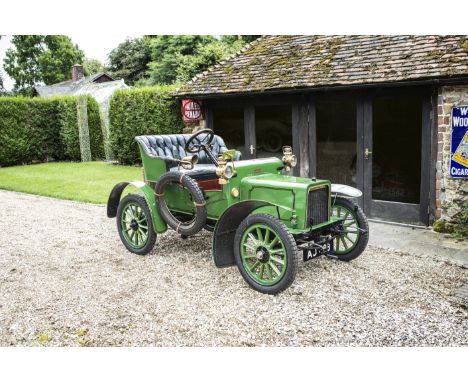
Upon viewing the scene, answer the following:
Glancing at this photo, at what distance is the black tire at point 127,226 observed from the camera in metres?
5.53

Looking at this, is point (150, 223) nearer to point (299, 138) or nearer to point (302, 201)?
point (302, 201)

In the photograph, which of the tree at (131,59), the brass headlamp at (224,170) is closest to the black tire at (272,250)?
the brass headlamp at (224,170)

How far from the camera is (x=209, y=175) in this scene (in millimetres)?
5477

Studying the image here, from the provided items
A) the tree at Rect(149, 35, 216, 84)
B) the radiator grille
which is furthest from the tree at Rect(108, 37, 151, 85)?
the radiator grille

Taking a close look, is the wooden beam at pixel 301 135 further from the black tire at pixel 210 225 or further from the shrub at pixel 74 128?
the shrub at pixel 74 128

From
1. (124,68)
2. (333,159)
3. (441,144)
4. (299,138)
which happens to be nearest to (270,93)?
(299,138)

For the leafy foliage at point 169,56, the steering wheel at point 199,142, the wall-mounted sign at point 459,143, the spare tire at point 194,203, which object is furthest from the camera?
the leafy foliage at point 169,56

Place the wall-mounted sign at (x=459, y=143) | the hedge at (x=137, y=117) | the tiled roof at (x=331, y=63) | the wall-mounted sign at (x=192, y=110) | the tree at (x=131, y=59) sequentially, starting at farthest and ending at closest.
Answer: the tree at (x=131, y=59), the hedge at (x=137, y=117), the wall-mounted sign at (x=192, y=110), the tiled roof at (x=331, y=63), the wall-mounted sign at (x=459, y=143)

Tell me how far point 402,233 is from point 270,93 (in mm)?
3467

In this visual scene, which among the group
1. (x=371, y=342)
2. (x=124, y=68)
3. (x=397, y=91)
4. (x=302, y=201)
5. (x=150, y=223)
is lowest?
(x=371, y=342)

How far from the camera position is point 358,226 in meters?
4.98

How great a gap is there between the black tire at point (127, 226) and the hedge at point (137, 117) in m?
7.94

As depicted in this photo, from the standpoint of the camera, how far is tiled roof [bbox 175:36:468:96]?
650 cm

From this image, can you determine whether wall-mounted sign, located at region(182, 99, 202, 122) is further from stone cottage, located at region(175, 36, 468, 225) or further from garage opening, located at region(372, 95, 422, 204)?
garage opening, located at region(372, 95, 422, 204)
